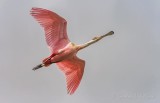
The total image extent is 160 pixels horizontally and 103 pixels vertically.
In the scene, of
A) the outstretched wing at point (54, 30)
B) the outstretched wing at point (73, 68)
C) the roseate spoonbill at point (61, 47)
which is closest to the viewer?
the roseate spoonbill at point (61, 47)

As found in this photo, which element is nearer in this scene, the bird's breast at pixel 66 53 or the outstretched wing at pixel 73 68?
the bird's breast at pixel 66 53

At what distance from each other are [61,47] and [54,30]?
52 cm

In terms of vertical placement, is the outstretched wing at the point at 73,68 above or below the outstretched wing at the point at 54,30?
below

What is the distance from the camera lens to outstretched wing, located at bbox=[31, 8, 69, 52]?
21062mm

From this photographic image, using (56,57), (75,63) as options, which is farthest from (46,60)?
(75,63)

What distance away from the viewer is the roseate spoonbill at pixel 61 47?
20844mm

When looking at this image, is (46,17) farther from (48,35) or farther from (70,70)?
(70,70)

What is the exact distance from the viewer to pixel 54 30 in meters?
21.5

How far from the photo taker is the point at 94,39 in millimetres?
20984

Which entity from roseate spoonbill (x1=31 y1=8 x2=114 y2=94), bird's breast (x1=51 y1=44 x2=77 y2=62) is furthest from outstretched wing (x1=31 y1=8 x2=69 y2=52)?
bird's breast (x1=51 y1=44 x2=77 y2=62)

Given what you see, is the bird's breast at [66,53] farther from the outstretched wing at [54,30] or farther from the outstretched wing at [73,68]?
the outstretched wing at [73,68]

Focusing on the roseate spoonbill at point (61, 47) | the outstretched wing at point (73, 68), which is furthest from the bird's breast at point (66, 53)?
the outstretched wing at point (73, 68)

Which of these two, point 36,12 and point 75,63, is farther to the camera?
point 75,63

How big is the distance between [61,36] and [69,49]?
0.74m
